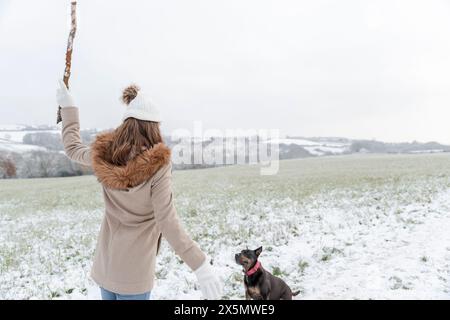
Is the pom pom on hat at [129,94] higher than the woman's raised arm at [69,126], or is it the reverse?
the pom pom on hat at [129,94]

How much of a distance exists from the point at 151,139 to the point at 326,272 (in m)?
5.86

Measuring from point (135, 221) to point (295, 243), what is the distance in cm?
709

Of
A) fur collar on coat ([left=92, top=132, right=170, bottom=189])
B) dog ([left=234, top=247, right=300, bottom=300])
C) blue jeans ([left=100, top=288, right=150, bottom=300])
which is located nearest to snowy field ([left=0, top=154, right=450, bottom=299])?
dog ([left=234, top=247, right=300, bottom=300])

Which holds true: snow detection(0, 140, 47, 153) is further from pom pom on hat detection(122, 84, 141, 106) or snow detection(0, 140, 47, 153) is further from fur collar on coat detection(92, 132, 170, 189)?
fur collar on coat detection(92, 132, 170, 189)

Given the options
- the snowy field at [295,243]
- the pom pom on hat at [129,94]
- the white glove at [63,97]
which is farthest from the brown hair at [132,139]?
the snowy field at [295,243]

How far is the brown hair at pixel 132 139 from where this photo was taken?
2.62m

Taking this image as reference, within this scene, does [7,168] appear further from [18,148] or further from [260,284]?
[260,284]

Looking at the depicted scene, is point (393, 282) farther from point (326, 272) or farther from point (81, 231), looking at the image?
point (81, 231)

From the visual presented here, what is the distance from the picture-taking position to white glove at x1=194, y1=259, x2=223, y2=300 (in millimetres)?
2771

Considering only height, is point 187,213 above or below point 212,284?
below

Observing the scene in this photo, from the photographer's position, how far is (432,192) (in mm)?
14562

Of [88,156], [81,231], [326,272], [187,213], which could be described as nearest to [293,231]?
[326,272]

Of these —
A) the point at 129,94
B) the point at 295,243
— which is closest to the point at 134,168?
the point at 129,94

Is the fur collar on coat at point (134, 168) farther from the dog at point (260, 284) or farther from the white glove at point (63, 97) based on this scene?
the dog at point (260, 284)
